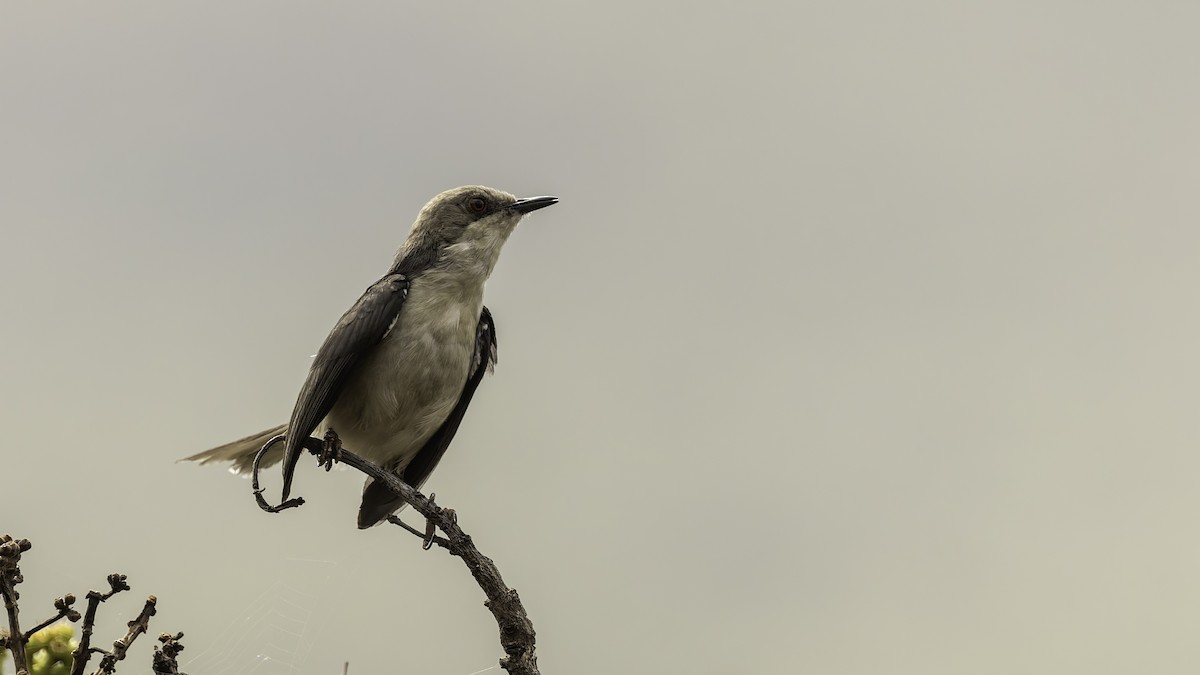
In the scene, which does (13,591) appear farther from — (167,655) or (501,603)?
(501,603)

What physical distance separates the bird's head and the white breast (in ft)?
1.04

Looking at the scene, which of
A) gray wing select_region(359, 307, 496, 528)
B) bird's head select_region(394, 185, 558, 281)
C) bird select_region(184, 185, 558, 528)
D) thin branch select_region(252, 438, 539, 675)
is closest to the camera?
thin branch select_region(252, 438, 539, 675)

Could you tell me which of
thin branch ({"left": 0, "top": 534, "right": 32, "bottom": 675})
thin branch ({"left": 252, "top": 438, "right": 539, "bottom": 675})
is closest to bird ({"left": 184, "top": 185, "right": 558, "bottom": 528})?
thin branch ({"left": 252, "top": 438, "right": 539, "bottom": 675})

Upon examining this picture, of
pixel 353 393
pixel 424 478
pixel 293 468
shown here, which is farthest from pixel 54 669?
pixel 424 478

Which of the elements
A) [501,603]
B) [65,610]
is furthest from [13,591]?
[501,603]

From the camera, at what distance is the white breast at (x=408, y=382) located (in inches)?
218

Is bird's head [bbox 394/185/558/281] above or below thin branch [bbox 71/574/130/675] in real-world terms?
above

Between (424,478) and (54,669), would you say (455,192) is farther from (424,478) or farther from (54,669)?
(54,669)

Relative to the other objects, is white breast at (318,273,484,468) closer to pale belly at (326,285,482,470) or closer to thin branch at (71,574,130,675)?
pale belly at (326,285,482,470)

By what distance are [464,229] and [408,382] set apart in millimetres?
1192

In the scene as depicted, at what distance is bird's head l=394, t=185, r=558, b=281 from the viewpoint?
617 cm

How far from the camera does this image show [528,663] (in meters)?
3.60

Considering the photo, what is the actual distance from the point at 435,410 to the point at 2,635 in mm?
2735

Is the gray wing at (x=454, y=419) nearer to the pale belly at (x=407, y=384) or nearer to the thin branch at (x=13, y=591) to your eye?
the pale belly at (x=407, y=384)
